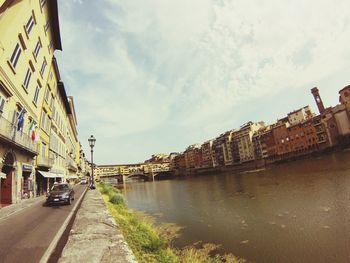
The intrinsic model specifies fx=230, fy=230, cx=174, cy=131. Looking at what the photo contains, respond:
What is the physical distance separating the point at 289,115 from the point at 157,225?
88866 mm

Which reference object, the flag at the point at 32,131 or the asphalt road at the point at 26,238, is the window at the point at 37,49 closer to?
the flag at the point at 32,131

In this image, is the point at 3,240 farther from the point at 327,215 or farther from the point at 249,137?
the point at 249,137

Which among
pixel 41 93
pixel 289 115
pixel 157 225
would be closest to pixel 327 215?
pixel 157 225

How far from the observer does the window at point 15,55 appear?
1769 centimetres

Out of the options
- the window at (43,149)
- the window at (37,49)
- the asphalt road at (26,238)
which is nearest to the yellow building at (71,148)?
the window at (43,149)

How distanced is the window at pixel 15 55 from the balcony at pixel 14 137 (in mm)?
4694

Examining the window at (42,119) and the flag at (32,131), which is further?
the window at (42,119)

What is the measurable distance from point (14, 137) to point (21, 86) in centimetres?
497

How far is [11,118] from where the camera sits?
17938 millimetres

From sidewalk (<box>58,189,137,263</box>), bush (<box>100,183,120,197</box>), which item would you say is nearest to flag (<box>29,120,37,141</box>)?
bush (<box>100,183,120,197</box>)

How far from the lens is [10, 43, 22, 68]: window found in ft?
58.0

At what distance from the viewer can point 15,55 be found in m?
18.1

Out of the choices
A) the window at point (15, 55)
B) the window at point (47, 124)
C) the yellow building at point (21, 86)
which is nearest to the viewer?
the yellow building at point (21, 86)

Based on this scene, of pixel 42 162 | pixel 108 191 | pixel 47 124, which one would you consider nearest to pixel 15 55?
pixel 42 162
